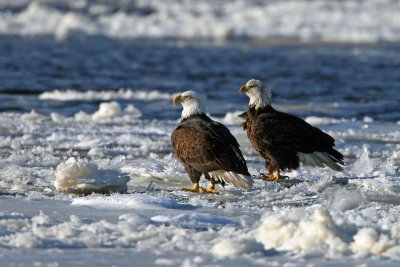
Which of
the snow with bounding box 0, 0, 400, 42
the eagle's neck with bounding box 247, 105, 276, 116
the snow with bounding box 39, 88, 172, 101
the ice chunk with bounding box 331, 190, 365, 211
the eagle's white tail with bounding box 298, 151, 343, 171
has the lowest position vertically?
the ice chunk with bounding box 331, 190, 365, 211

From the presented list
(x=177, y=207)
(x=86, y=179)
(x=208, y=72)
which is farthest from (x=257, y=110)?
(x=208, y=72)

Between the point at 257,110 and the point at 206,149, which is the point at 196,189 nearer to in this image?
the point at 206,149

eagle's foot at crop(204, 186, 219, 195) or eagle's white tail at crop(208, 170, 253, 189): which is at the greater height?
eagle's white tail at crop(208, 170, 253, 189)

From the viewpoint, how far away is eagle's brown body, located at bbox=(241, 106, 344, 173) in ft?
26.2

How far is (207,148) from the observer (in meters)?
7.05

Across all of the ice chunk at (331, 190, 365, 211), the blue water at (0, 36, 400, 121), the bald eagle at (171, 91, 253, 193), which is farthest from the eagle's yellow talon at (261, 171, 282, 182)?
the blue water at (0, 36, 400, 121)

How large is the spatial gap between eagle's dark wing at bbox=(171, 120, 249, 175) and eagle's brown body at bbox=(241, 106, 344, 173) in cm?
81

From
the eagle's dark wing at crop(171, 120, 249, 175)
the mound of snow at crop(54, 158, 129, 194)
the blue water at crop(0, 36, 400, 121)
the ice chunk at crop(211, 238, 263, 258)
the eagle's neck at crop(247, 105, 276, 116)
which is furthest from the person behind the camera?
the blue water at crop(0, 36, 400, 121)

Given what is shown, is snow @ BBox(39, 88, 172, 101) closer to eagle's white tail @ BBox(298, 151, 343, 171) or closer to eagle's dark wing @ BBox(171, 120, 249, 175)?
eagle's white tail @ BBox(298, 151, 343, 171)

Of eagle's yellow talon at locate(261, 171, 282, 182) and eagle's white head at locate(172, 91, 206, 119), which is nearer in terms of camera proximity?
eagle's white head at locate(172, 91, 206, 119)

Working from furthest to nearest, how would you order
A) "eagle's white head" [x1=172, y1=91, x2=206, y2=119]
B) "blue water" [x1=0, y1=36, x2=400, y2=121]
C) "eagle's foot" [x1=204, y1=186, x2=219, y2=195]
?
"blue water" [x1=0, y1=36, x2=400, y2=121], "eagle's white head" [x1=172, y1=91, x2=206, y2=119], "eagle's foot" [x1=204, y1=186, x2=219, y2=195]

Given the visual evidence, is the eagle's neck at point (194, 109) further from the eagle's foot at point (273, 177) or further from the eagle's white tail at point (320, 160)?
the eagle's white tail at point (320, 160)

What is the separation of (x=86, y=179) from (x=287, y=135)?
6.20 ft

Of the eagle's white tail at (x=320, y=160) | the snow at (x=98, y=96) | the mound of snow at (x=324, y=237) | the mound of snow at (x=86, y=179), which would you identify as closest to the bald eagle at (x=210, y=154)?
the mound of snow at (x=86, y=179)
